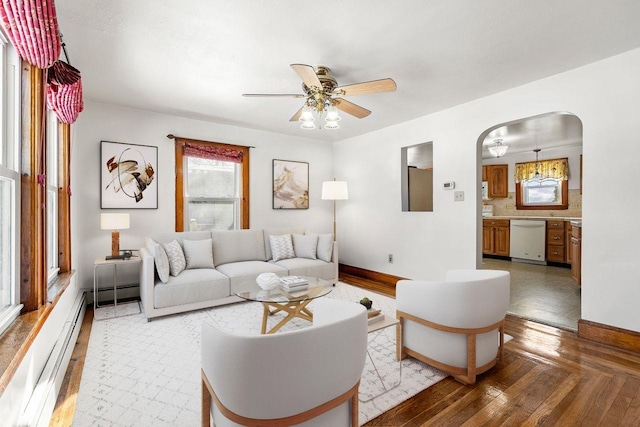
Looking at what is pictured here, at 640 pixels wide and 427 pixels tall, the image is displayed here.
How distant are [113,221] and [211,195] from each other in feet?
4.82

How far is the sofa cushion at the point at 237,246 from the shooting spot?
424 centimetres

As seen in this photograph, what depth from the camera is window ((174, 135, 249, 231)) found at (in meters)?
4.48

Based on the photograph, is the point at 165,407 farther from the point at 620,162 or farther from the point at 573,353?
the point at 620,162

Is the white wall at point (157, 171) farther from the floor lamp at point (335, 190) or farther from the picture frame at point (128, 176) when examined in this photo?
the floor lamp at point (335, 190)

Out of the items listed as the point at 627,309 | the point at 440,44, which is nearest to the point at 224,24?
the point at 440,44

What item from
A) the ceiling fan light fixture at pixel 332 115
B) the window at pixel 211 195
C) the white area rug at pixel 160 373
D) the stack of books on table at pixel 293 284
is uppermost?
the ceiling fan light fixture at pixel 332 115

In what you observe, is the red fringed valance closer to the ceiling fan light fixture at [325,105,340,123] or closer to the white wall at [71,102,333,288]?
the white wall at [71,102,333,288]

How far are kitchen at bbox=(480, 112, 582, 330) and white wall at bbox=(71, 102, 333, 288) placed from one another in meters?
3.80

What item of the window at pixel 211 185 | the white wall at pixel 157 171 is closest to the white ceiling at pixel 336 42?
the white wall at pixel 157 171

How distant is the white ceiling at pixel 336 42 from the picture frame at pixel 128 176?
28.1 inches

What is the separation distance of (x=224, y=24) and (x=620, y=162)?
136 inches

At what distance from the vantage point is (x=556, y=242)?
19.7ft

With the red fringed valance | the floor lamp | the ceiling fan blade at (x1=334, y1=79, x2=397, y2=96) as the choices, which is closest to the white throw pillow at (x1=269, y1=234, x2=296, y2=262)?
the floor lamp

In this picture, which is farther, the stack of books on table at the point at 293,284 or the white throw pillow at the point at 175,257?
the white throw pillow at the point at 175,257
